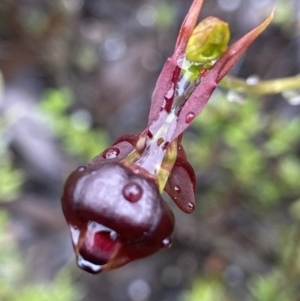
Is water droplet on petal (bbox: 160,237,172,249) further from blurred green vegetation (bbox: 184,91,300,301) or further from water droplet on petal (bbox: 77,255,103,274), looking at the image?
blurred green vegetation (bbox: 184,91,300,301)

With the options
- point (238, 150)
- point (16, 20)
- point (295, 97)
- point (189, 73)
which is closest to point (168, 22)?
point (16, 20)

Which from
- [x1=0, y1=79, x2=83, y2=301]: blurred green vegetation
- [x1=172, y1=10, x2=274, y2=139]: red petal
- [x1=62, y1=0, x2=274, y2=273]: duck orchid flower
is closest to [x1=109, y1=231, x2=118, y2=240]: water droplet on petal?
[x1=62, y1=0, x2=274, y2=273]: duck orchid flower

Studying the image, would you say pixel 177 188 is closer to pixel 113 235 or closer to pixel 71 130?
pixel 113 235

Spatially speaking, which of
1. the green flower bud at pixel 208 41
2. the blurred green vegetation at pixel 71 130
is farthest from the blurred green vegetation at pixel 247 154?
the green flower bud at pixel 208 41

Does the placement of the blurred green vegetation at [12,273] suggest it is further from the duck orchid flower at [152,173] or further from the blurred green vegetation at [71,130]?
the duck orchid flower at [152,173]

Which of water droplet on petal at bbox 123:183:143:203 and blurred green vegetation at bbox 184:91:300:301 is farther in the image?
blurred green vegetation at bbox 184:91:300:301

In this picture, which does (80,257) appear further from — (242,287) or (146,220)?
(242,287)
